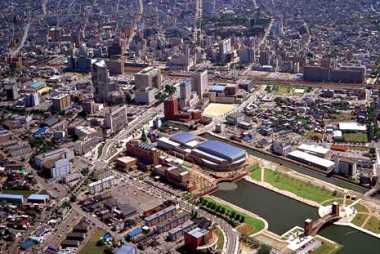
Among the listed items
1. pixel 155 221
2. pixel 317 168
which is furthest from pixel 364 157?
pixel 155 221

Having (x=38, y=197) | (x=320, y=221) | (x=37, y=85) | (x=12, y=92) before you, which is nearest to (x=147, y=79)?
(x=37, y=85)

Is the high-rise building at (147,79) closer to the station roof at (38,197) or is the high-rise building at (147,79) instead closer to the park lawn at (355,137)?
the park lawn at (355,137)

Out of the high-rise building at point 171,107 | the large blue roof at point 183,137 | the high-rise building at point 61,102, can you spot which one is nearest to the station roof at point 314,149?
the large blue roof at point 183,137

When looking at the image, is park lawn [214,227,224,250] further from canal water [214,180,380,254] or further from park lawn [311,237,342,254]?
park lawn [311,237,342,254]

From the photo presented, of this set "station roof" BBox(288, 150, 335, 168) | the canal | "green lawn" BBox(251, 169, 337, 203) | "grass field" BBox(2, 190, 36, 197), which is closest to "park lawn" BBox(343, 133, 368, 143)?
"station roof" BBox(288, 150, 335, 168)

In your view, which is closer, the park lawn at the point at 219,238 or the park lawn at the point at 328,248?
the park lawn at the point at 328,248

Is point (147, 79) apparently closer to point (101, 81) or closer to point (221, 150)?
point (101, 81)
